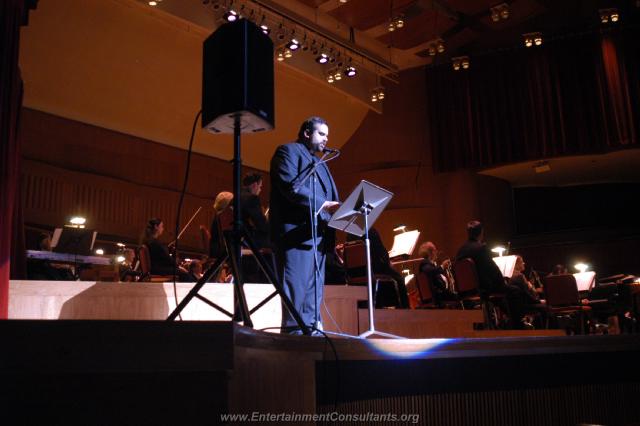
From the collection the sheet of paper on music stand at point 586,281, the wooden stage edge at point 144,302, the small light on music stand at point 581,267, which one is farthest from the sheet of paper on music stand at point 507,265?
the small light on music stand at point 581,267

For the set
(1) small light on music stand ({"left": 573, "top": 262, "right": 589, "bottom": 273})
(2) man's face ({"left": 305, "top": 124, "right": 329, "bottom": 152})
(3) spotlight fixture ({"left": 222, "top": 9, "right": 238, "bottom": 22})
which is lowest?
(1) small light on music stand ({"left": 573, "top": 262, "right": 589, "bottom": 273})

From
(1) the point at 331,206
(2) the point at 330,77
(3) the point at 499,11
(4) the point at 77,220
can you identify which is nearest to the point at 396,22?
(2) the point at 330,77

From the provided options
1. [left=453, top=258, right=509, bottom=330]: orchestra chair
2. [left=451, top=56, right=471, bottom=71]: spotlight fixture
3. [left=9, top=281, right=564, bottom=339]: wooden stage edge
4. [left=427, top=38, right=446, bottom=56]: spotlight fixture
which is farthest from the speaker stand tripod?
[left=451, top=56, right=471, bottom=71]: spotlight fixture

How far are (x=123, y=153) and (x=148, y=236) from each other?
4757mm

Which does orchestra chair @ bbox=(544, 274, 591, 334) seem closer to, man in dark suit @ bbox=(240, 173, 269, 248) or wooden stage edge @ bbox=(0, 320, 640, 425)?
man in dark suit @ bbox=(240, 173, 269, 248)

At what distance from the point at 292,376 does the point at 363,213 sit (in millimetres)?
1570

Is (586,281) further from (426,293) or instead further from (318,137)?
(318,137)

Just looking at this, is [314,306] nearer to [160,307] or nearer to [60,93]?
[160,307]

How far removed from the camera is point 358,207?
353 cm

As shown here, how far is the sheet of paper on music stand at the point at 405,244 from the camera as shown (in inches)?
277

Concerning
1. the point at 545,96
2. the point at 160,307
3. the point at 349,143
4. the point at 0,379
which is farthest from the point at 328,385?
the point at 349,143

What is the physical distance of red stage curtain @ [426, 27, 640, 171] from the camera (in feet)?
34.8

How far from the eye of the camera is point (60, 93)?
9.58 meters

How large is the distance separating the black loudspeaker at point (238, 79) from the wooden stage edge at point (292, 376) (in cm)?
106
